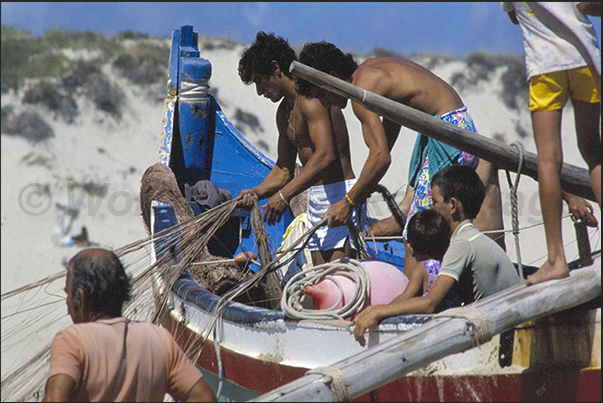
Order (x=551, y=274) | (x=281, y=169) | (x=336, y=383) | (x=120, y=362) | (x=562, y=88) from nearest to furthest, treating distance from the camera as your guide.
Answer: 1. (x=120, y=362)
2. (x=336, y=383)
3. (x=551, y=274)
4. (x=562, y=88)
5. (x=281, y=169)

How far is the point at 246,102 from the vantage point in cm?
2172

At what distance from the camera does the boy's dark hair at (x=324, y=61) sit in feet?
13.1

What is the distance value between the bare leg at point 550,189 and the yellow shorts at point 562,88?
39mm

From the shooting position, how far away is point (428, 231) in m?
3.09

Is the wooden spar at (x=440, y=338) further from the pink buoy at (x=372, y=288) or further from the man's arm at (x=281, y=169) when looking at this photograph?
the man's arm at (x=281, y=169)

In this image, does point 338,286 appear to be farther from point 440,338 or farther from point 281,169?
point 281,169

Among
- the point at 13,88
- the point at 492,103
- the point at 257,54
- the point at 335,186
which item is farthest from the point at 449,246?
the point at 492,103

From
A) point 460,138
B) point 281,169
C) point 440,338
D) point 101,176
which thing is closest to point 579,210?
point 460,138

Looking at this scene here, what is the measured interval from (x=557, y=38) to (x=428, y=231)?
3.11 feet

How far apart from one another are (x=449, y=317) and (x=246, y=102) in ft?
64.3

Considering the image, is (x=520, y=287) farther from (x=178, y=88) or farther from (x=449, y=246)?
(x=178, y=88)

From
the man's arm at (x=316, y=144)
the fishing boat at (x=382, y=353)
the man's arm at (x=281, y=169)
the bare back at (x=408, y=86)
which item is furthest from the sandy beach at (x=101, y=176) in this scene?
the bare back at (x=408, y=86)

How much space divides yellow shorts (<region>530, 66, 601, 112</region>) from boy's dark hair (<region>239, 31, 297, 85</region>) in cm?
179

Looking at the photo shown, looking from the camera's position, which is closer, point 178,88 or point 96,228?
point 178,88
